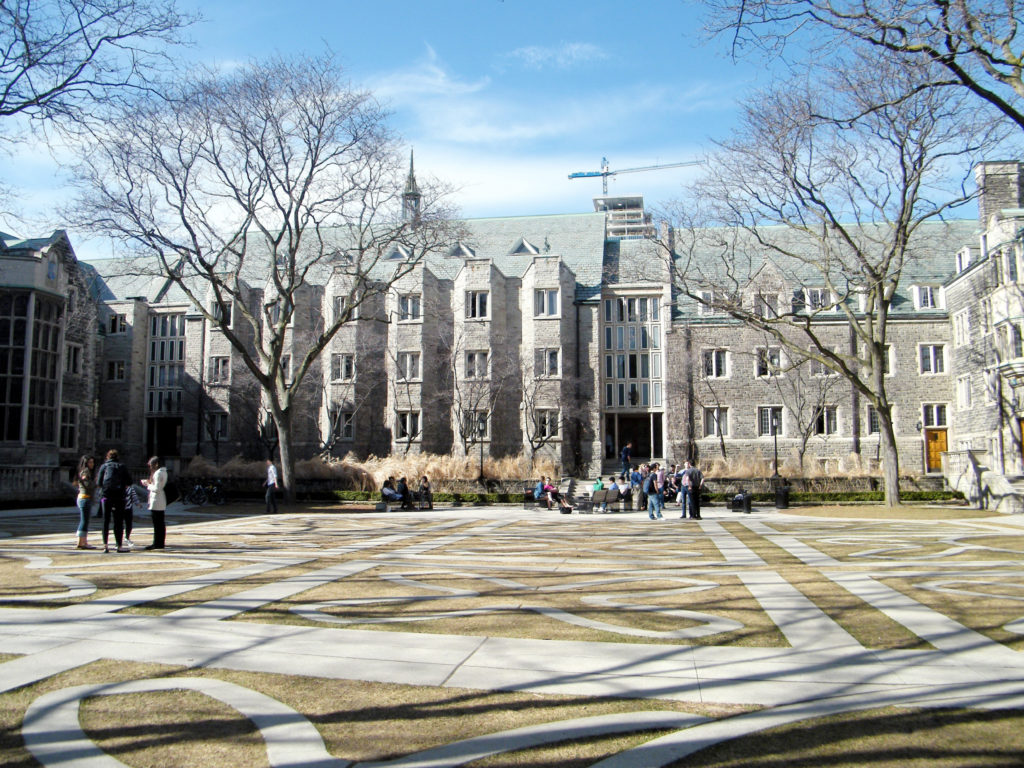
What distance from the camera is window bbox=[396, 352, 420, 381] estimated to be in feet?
161

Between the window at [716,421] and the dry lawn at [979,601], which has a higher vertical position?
the window at [716,421]

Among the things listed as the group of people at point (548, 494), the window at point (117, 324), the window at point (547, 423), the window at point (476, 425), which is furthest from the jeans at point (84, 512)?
the window at point (117, 324)

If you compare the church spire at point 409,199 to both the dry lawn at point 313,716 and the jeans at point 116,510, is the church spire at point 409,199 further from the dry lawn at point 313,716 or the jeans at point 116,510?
the dry lawn at point 313,716

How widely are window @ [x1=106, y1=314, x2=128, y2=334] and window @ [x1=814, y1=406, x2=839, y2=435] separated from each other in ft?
154

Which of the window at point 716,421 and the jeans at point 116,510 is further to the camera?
the window at point 716,421

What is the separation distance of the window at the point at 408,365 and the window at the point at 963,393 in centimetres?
3087

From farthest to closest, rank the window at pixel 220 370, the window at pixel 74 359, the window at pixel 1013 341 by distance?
the window at pixel 220 370, the window at pixel 74 359, the window at pixel 1013 341

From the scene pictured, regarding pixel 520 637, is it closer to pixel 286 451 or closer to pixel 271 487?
pixel 271 487

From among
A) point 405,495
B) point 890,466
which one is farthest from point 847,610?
point 405,495

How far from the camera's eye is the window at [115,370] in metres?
55.4

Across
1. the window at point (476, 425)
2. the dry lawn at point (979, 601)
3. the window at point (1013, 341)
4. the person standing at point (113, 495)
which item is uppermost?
the window at point (1013, 341)

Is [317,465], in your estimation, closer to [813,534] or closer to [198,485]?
[198,485]

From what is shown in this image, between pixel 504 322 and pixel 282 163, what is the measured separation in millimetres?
23767

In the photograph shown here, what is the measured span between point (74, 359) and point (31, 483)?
22.5 meters
